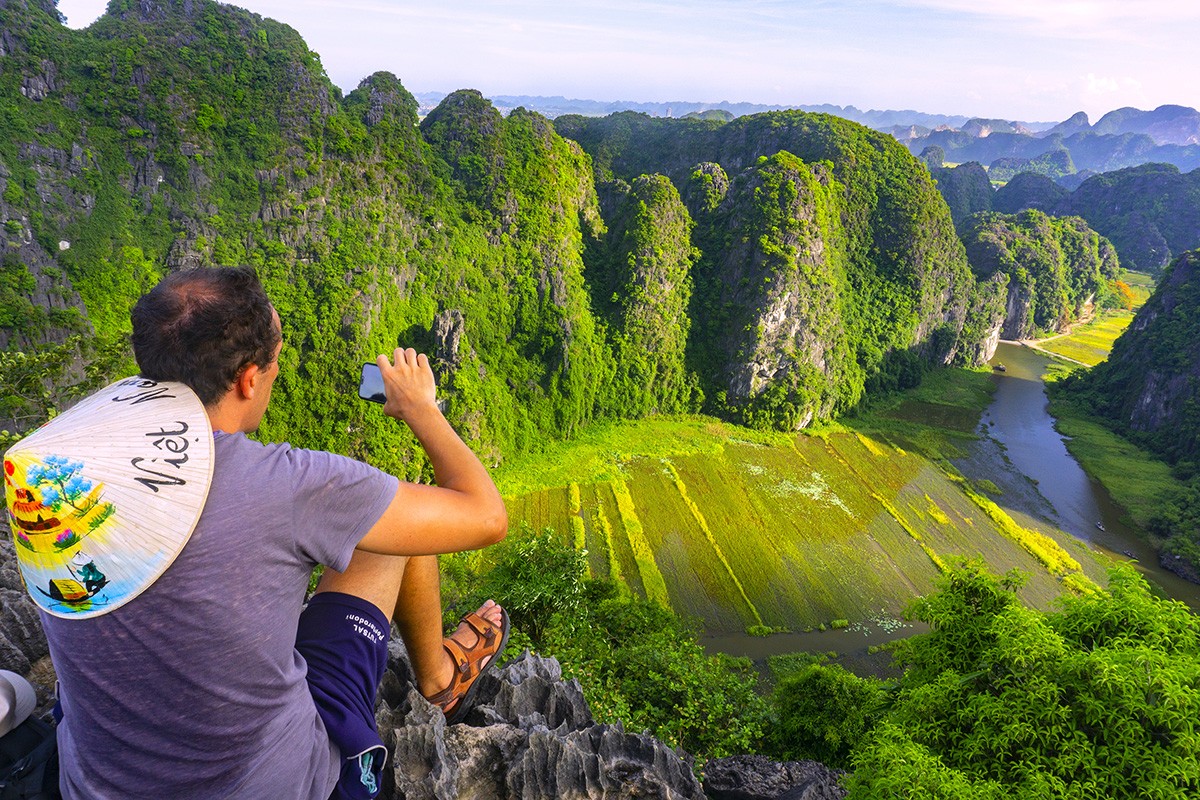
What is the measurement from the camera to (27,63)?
108 feet

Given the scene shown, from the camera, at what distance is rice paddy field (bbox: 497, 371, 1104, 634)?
2991 cm

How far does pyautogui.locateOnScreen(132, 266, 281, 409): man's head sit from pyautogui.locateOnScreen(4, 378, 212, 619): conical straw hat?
0.32 meters

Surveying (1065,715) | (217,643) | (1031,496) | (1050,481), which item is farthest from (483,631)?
(1050,481)

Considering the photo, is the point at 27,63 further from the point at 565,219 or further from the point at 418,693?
the point at 418,693

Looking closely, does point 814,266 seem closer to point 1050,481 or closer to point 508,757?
point 1050,481

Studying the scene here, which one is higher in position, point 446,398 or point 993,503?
point 446,398

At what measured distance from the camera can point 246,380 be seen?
2.34 meters

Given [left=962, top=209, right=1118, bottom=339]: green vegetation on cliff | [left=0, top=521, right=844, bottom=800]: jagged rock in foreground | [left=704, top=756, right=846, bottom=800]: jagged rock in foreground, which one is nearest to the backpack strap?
[left=0, top=521, right=844, bottom=800]: jagged rock in foreground

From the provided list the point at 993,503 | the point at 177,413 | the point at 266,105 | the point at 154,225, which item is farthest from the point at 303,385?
the point at 993,503

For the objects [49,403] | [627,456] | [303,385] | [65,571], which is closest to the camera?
[65,571]

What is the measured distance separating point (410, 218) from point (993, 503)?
1727 inches

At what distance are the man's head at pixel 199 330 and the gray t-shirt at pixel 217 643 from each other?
28 cm

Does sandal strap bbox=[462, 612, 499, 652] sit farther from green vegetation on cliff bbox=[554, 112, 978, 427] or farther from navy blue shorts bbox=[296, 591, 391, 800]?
green vegetation on cliff bbox=[554, 112, 978, 427]

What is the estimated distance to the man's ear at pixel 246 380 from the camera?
233cm
